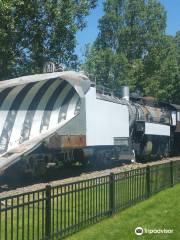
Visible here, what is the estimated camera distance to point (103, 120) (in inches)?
819

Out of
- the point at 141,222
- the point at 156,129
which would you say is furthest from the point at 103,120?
the point at 141,222

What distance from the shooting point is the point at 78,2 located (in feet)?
106

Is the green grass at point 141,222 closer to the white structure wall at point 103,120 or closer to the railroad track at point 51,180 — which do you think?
the railroad track at point 51,180

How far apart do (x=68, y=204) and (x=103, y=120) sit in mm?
12004

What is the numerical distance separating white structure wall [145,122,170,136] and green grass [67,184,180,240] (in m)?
15.2

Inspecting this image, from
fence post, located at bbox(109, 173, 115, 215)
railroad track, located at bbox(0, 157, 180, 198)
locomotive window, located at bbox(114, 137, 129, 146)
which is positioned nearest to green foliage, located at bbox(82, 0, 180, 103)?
locomotive window, located at bbox(114, 137, 129, 146)

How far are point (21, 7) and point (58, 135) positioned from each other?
14.0 m

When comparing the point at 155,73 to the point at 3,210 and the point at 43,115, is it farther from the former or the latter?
the point at 3,210

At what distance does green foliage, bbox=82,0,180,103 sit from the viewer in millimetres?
55531


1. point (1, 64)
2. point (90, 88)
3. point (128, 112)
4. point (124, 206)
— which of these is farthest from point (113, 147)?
point (124, 206)

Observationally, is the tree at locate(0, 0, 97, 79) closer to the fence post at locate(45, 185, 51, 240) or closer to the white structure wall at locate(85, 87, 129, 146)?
the white structure wall at locate(85, 87, 129, 146)

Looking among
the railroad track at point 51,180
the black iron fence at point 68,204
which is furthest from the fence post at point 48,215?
the railroad track at point 51,180

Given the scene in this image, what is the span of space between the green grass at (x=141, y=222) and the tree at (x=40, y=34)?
1806 centimetres

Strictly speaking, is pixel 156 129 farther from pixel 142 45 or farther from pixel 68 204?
A: pixel 142 45
